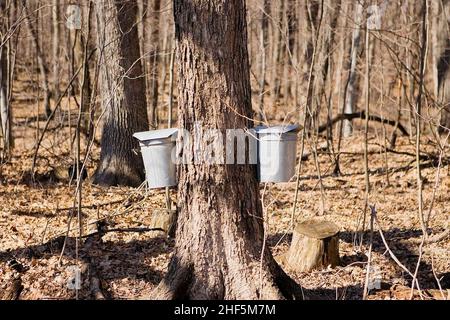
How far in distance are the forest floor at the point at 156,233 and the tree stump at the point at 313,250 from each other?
83mm

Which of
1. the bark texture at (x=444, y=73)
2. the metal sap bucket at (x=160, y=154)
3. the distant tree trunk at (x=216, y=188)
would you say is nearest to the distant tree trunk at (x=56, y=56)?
the bark texture at (x=444, y=73)

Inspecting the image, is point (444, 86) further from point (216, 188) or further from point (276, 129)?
point (216, 188)

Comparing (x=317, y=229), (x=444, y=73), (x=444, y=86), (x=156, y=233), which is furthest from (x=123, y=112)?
(x=444, y=73)

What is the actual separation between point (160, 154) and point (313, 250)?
1791mm

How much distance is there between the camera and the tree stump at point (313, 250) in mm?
6148

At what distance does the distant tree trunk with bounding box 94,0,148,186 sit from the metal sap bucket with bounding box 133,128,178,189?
162 inches

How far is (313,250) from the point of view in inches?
242

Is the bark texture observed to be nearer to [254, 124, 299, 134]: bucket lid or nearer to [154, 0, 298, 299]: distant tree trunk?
[254, 124, 299, 134]: bucket lid

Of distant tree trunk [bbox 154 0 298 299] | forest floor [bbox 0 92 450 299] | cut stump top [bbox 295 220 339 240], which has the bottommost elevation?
forest floor [bbox 0 92 450 299]

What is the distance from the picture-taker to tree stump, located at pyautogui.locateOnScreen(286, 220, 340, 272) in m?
6.15

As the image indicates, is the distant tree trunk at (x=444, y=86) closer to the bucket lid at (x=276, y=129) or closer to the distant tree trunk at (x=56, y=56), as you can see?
the distant tree trunk at (x=56, y=56)

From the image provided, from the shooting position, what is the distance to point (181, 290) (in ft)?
16.5

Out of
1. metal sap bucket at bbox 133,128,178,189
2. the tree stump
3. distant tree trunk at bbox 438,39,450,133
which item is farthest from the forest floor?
distant tree trunk at bbox 438,39,450,133
